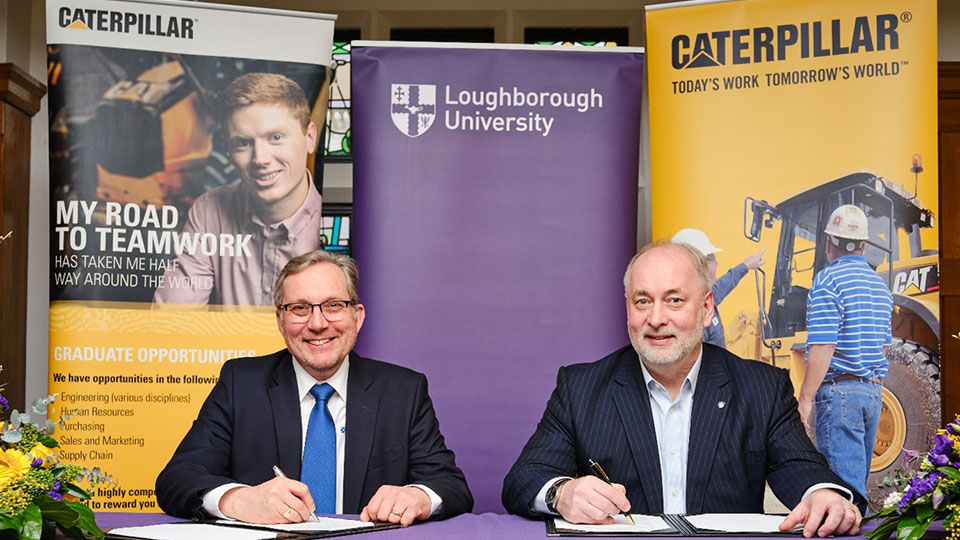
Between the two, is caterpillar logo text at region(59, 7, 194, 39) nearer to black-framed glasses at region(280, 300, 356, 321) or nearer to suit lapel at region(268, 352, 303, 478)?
black-framed glasses at region(280, 300, 356, 321)

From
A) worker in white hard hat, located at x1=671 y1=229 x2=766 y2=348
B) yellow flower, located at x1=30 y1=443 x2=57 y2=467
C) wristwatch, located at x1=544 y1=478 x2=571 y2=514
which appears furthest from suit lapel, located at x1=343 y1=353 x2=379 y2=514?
worker in white hard hat, located at x1=671 y1=229 x2=766 y2=348

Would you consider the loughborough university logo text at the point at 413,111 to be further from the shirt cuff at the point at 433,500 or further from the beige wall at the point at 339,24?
the beige wall at the point at 339,24

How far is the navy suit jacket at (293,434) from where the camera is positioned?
3.01 meters

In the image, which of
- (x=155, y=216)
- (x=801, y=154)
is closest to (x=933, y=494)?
(x=801, y=154)

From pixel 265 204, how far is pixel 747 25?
7.00 feet

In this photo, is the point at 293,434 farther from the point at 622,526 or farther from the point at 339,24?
the point at 339,24

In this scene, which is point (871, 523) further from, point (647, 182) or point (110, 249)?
point (647, 182)

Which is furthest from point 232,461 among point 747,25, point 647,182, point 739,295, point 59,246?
point 647,182

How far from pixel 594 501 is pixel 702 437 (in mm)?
657

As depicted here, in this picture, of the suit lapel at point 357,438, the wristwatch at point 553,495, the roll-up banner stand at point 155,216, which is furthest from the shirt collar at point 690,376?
the roll-up banner stand at point 155,216

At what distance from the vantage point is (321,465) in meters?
3.02

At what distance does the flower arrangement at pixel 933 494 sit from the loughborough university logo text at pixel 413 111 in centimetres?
268

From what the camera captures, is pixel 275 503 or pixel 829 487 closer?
pixel 275 503

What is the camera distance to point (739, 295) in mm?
4234
